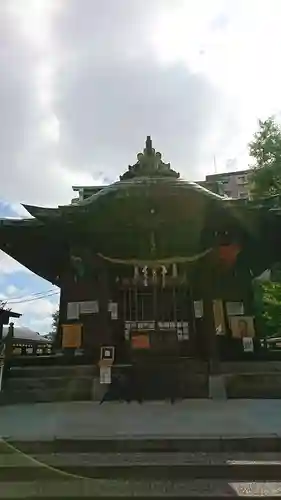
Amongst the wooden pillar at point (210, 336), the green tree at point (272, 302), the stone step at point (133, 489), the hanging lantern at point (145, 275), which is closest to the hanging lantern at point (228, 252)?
the wooden pillar at point (210, 336)

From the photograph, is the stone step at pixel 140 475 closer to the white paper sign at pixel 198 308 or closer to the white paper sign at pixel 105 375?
the white paper sign at pixel 105 375

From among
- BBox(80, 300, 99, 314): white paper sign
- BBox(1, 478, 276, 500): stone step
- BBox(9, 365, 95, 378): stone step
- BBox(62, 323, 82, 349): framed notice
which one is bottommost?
BBox(1, 478, 276, 500): stone step

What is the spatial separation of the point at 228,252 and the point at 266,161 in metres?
11.4

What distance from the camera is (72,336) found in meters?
11.4

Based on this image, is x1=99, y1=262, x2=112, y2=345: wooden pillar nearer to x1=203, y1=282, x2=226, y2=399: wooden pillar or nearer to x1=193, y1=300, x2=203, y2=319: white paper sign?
x1=193, y1=300, x2=203, y2=319: white paper sign

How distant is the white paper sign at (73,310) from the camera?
38.4 ft

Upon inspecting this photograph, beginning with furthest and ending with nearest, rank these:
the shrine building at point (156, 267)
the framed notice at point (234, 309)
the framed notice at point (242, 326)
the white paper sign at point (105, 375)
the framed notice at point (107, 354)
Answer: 1. the framed notice at point (234, 309)
2. the framed notice at point (242, 326)
3. the shrine building at point (156, 267)
4. the framed notice at point (107, 354)
5. the white paper sign at point (105, 375)

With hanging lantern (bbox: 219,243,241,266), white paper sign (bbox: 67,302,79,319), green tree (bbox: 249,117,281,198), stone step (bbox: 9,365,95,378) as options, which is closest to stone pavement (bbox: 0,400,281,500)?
stone step (bbox: 9,365,95,378)

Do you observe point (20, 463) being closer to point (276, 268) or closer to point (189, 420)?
point (189, 420)

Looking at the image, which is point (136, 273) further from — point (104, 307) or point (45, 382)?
point (45, 382)

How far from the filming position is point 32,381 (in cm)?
991

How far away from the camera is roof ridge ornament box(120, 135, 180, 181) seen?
1210 centimetres

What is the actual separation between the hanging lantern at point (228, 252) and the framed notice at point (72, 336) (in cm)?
382

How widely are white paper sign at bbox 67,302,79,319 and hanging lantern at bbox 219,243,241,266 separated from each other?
3727mm
